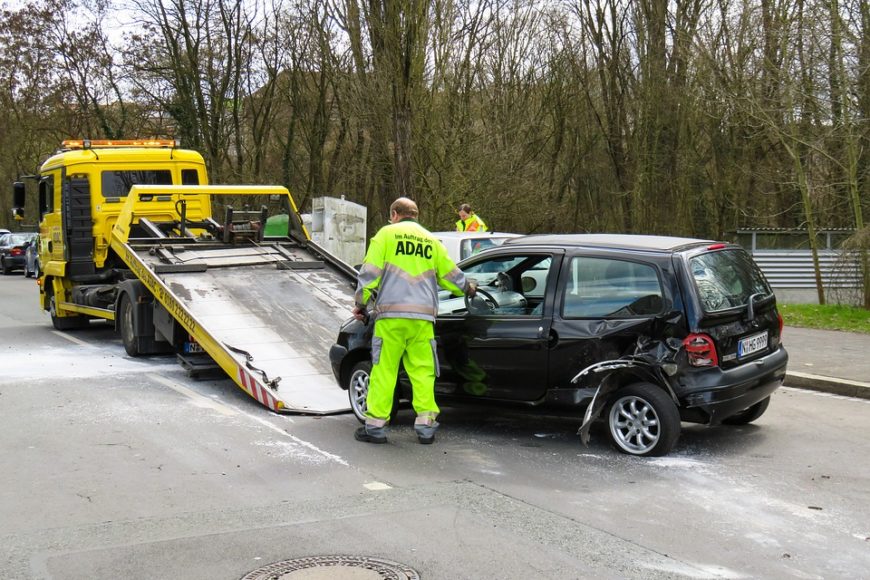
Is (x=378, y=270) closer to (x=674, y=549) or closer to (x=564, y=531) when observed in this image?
(x=564, y=531)

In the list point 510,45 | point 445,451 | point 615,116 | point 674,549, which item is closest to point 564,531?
point 674,549

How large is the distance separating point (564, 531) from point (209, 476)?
253 centimetres

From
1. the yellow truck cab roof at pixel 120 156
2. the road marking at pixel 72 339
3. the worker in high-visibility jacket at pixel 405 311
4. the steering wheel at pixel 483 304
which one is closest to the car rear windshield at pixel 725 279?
the steering wheel at pixel 483 304

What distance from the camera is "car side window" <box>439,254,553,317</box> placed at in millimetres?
7438

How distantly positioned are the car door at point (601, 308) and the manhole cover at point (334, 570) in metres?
2.78

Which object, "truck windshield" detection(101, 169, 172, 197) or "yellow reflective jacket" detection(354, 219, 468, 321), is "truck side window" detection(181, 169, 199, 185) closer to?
"truck windshield" detection(101, 169, 172, 197)

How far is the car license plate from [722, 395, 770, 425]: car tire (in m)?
0.66

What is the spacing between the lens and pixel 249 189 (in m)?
11.9

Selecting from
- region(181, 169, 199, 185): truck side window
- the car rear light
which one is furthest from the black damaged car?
region(181, 169, 199, 185): truck side window

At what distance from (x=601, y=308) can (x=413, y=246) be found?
148 centimetres

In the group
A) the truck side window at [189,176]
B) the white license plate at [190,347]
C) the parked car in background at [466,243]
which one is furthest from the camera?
the truck side window at [189,176]

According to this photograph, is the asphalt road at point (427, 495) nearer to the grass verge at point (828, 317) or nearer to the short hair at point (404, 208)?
the short hair at point (404, 208)

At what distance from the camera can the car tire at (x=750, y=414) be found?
25.5 ft

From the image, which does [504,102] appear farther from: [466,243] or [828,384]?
[828,384]
